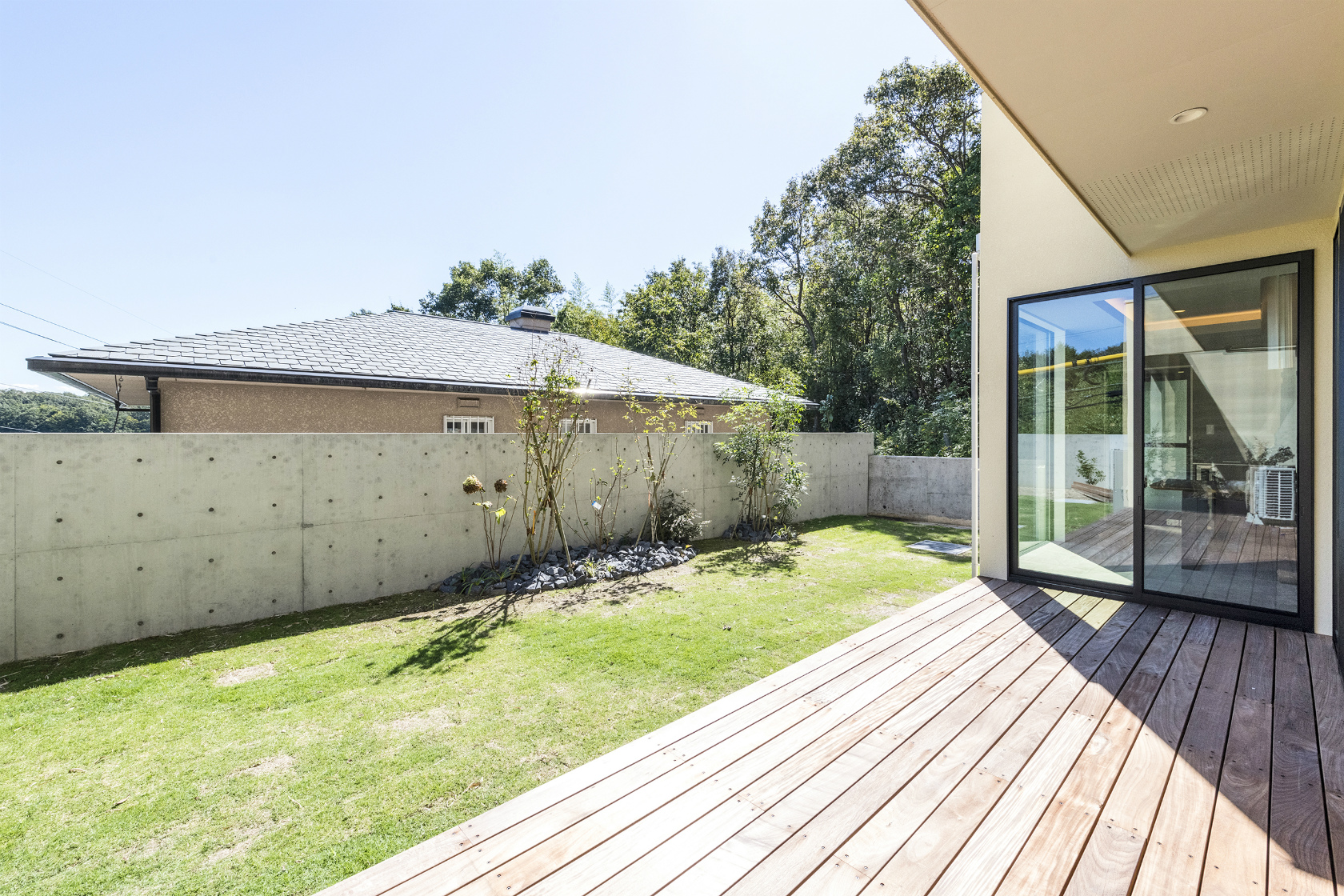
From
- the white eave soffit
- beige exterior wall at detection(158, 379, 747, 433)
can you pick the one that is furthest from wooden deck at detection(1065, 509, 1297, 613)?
beige exterior wall at detection(158, 379, 747, 433)

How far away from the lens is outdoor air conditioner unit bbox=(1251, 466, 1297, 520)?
11.1ft

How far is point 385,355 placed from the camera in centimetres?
768

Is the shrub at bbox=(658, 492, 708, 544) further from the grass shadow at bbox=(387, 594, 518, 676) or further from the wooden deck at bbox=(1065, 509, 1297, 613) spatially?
the wooden deck at bbox=(1065, 509, 1297, 613)

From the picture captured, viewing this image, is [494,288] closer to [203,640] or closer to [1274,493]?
[203,640]

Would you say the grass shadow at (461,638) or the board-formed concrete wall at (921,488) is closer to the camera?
the grass shadow at (461,638)

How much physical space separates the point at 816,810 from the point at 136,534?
4.86 m

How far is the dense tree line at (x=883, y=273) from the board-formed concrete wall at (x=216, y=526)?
16.4 feet

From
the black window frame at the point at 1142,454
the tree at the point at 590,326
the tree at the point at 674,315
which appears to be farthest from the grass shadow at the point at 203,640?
A: the tree at the point at 590,326

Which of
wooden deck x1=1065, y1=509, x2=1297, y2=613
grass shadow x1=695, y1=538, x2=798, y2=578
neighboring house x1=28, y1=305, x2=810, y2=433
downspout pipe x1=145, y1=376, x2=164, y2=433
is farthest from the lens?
grass shadow x1=695, y1=538, x2=798, y2=578

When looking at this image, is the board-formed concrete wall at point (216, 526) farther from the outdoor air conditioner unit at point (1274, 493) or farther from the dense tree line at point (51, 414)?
the dense tree line at point (51, 414)

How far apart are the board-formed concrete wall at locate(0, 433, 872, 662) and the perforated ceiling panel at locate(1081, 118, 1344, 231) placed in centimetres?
518

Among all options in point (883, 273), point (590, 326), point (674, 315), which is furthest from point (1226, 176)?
point (590, 326)

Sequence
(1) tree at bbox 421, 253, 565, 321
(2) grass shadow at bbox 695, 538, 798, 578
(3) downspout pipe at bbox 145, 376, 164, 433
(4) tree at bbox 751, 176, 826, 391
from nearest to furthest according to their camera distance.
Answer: (3) downspout pipe at bbox 145, 376, 164, 433 < (2) grass shadow at bbox 695, 538, 798, 578 < (4) tree at bbox 751, 176, 826, 391 < (1) tree at bbox 421, 253, 565, 321

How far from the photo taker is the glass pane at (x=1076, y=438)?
13.0 ft
